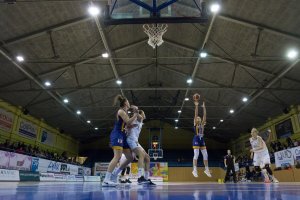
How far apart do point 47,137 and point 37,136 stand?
2464mm

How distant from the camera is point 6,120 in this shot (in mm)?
21250

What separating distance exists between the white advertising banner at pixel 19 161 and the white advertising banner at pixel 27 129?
21.7 ft

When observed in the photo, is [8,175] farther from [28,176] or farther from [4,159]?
[4,159]

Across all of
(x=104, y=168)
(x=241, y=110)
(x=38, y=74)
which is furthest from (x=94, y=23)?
(x=104, y=168)

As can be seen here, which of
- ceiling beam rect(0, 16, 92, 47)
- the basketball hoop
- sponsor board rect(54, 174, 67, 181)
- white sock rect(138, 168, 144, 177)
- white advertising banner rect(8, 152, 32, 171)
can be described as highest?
ceiling beam rect(0, 16, 92, 47)

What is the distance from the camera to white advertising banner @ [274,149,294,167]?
1640 cm

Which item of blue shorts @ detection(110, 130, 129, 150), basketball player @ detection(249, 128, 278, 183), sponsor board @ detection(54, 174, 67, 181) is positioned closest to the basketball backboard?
blue shorts @ detection(110, 130, 129, 150)

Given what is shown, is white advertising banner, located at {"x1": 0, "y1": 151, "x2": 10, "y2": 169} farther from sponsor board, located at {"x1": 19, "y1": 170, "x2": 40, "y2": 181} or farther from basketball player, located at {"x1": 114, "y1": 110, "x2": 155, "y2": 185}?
basketball player, located at {"x1": 114, "y1": 110, "x2": 155, "y2": 185}

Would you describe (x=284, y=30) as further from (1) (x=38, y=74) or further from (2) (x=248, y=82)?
(1) (x=38, y=74)

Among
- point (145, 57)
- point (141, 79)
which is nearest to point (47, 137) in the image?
point (141, 79)

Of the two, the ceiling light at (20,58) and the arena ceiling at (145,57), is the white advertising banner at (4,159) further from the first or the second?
the ceiling light at (20,58)

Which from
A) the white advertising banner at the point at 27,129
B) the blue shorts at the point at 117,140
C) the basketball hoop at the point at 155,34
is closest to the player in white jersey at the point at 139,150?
the blue shorts at the point at 117,140

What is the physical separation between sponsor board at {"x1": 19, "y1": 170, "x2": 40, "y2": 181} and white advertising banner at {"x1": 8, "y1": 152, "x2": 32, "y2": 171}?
48.9 inches

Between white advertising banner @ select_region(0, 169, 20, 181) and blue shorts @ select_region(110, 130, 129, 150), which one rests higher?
blue shorts @ select_region(110, 130, 129, 150)
